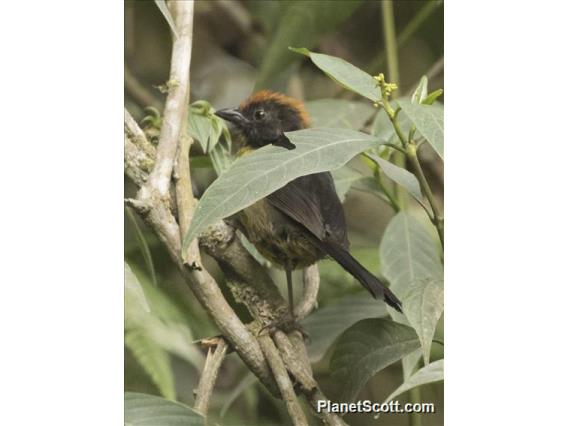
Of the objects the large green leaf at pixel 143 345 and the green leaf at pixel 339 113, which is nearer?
the large green leaf at pixel 143 345

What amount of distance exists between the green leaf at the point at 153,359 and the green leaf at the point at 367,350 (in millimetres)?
322

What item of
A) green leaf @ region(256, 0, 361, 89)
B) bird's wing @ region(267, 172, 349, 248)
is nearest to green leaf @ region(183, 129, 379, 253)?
bird's wing @ region(267, 172, 349, 248)

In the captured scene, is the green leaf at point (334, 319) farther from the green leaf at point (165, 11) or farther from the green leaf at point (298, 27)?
the green leaf at point (165, 11)

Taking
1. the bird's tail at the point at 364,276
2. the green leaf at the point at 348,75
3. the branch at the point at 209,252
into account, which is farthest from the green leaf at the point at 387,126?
the branch at the point at 209,252

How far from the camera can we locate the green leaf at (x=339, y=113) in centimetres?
223

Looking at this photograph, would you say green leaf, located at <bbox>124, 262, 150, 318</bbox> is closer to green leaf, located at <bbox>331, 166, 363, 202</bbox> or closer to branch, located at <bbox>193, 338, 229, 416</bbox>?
branch, located at <bbox>193, 338, 229, 416</bbox>

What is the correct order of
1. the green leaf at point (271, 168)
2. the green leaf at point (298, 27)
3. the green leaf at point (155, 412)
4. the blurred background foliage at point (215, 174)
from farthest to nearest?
the green leaf at point (298, 27) → the blurred background foliage at point (215, 174) → the green leaf at point (155, 412) → the green leaf at point (271, 168)

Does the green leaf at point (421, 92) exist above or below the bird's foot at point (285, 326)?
above

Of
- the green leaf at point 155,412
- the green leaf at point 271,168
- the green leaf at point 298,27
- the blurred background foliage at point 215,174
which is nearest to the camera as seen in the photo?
the green leaf at point 271,168

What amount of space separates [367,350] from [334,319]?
14cm

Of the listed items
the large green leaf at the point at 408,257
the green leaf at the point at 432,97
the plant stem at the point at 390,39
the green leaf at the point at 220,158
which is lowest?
the large green leaf at the point at 408,257

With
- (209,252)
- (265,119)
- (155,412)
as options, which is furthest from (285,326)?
(265,119)

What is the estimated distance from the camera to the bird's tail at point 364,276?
2.02 meters

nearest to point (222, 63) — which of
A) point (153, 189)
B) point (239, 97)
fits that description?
point (239, 97)
